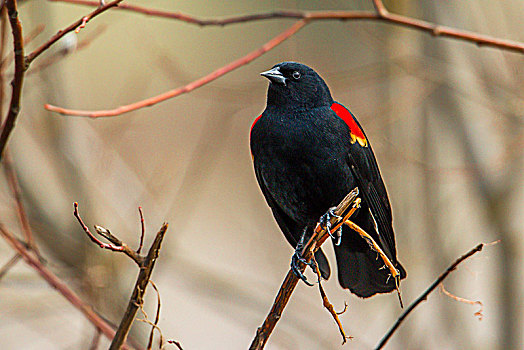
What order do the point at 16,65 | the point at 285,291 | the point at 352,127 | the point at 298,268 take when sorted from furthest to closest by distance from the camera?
the point at 352,127
the point at 298,268
the point at 285,291
the point at 16,65

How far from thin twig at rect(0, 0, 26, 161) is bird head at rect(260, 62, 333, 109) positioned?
1228mm

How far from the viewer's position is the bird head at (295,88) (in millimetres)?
2635

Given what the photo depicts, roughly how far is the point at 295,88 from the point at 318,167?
42 centimetres

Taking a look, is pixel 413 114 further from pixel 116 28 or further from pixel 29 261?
pixel 116 28

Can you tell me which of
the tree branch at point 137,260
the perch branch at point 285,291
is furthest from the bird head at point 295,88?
the tree branch at point 137,260

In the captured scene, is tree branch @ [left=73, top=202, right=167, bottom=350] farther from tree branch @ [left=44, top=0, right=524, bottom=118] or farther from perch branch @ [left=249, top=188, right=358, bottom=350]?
tree branch @ [left=44, top=0, right=524, bottom=118]

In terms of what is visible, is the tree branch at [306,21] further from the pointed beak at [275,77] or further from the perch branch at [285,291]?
the perch branch at [285,291]

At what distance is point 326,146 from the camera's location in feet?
8.05

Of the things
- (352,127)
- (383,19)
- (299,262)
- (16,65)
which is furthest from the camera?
(352,127)

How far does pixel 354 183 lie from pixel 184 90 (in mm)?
848

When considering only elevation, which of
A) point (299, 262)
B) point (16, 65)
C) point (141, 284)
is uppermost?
point (16, 65)

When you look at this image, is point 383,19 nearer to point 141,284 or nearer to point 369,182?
point 369,182


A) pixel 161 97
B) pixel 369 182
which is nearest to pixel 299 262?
pixel 369 182

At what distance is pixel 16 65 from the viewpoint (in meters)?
1.55
